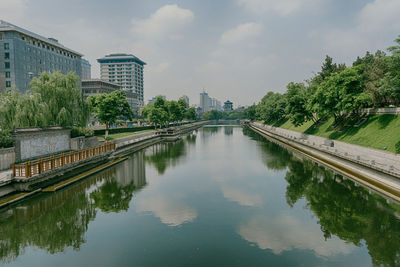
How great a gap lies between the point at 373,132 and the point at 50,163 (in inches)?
1809

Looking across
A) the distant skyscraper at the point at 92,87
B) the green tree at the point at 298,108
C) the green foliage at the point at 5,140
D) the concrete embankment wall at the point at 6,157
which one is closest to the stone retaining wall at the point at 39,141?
the concrete embankment wall at the point at 6,157

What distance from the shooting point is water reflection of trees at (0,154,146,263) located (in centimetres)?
1595

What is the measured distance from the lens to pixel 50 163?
2831 centimetres

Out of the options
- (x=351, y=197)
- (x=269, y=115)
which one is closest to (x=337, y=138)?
(x=351, y=197)

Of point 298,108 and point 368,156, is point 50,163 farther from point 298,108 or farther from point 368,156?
point 298,108

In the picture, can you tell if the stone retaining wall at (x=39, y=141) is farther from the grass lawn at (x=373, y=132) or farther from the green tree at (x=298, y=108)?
the green tree at (x=298, y=108)

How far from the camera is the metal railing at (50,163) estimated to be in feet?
75.7

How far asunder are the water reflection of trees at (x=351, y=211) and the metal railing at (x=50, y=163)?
23976mm

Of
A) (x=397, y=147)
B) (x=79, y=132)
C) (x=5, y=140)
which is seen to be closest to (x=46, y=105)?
(x=79, y=132)

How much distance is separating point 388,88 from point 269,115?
75391 mm

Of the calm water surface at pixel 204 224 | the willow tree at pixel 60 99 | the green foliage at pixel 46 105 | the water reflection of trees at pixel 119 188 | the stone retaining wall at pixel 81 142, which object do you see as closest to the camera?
the calm water surface at pixel 204 224

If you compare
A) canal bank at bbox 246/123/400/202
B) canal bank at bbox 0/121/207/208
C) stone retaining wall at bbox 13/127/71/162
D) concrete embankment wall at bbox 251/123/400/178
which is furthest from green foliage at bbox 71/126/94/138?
concrete embankment wall at bbox 251/123/400/178

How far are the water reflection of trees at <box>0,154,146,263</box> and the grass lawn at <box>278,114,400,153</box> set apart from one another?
3282 centimetres

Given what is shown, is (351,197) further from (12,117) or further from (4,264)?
(12,117)
